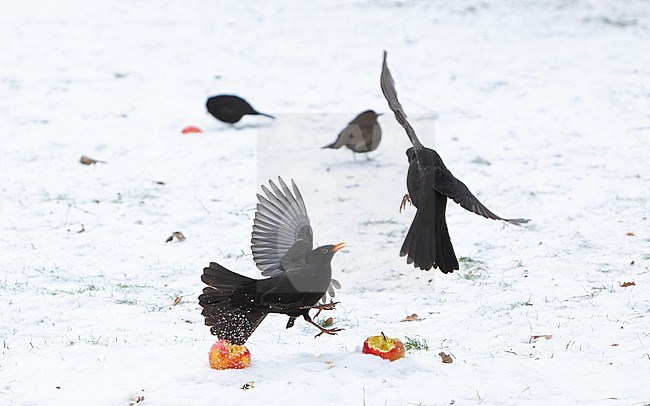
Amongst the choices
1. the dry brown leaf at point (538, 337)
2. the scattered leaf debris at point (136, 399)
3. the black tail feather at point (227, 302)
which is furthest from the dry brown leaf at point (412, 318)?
the scattered leaf debris at point (136, 399)

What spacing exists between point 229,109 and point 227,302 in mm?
5972

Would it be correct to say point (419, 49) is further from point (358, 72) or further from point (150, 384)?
point (150, 384)

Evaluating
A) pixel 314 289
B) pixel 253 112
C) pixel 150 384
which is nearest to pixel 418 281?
pixel 314 289

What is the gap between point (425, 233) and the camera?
4.09 meters

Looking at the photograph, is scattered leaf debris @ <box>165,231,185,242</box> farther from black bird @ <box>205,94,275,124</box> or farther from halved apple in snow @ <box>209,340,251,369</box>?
black bird @ <box>205,94,275,124</box>

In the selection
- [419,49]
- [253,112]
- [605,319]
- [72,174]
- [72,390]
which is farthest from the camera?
[419,49]

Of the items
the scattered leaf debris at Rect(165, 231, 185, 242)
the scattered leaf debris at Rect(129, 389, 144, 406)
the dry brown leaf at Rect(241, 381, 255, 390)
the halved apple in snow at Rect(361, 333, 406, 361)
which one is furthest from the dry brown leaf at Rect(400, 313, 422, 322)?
the scattered leaf debris at Rect(165, 231, 185, 242)

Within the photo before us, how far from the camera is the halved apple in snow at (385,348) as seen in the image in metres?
3.84

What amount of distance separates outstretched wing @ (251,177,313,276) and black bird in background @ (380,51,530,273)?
530mm

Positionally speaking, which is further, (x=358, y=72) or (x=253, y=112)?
(x=358, y=72)

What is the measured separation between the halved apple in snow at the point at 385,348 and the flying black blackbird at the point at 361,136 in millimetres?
4376

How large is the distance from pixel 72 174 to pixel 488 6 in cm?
972

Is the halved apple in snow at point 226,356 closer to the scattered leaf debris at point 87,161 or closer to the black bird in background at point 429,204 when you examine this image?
the black bird in background at point 429,204

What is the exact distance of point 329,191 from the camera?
24.3 ft
